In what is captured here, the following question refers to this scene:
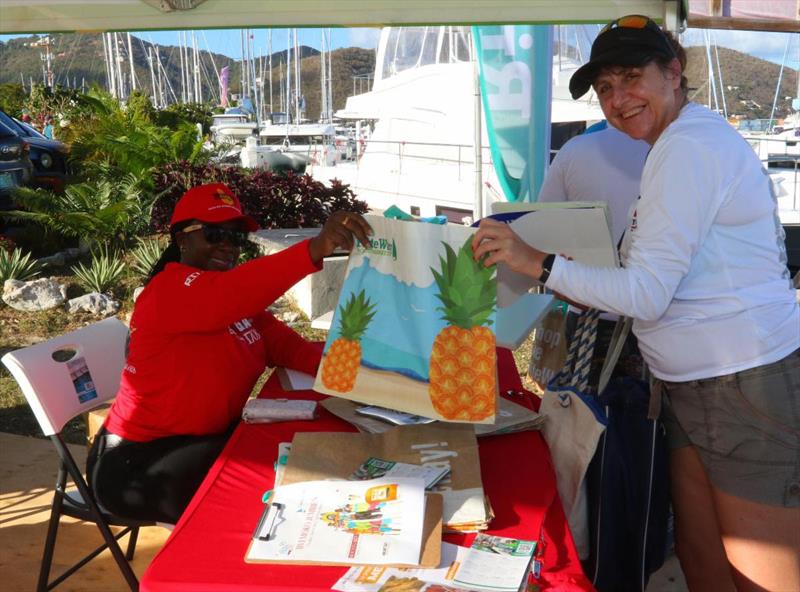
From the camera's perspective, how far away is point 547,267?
1.98 m

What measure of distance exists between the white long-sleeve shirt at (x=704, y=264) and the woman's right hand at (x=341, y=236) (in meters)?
0.63

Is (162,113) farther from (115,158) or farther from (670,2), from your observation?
(670,2)

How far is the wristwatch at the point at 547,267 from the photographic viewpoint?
1974 millimetres

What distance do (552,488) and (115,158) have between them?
10.2 metres

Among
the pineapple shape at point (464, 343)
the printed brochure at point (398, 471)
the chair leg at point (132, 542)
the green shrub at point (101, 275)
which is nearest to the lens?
the printed brochure at point (398, 471)

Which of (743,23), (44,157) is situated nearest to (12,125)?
(44,157)

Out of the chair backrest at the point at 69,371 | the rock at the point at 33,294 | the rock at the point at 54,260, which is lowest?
the rock at the point at 33,294

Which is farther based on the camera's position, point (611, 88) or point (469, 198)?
point (469, 198)

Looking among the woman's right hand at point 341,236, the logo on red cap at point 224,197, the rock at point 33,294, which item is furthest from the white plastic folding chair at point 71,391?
the rock at point 33,294

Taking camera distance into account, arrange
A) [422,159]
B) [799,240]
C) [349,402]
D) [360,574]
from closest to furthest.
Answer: [360,574], [349,402], [799,240], [422,159]

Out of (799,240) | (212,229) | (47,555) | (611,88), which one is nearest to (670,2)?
(611,88)

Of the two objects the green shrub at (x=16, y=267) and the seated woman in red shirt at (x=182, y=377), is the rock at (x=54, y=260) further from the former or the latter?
the seated woman in red shirt at (x=182, y=377)

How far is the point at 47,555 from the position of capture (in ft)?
9.77

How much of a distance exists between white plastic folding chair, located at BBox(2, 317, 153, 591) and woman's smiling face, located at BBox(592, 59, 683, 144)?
1924 millimetres
